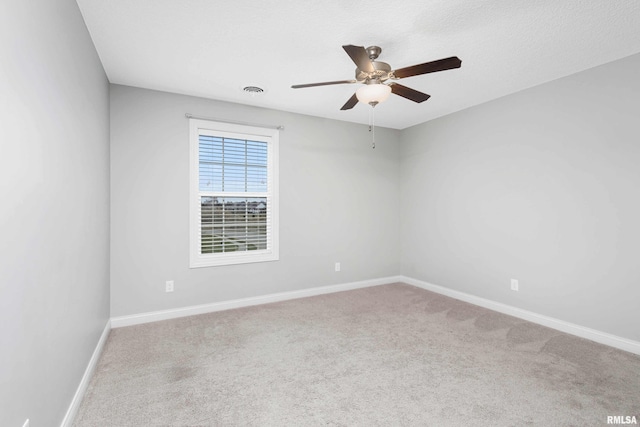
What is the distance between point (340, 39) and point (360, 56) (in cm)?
49

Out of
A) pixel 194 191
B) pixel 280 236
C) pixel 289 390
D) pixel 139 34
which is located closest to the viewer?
pixel 289 390

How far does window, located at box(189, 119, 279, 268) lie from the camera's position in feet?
11.9

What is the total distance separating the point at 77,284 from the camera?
6.39 feet

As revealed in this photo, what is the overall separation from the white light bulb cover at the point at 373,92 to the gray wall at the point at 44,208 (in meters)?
1.85

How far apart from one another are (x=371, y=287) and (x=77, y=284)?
3697 mm

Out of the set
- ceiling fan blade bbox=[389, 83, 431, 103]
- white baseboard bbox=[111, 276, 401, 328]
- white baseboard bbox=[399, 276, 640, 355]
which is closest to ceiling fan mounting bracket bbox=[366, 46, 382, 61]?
ceiling fan blade bbox=[389, 83, 431, 103]

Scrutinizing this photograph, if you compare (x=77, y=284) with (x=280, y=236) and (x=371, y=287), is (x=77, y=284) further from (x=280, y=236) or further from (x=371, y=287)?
(x=371, y=287)

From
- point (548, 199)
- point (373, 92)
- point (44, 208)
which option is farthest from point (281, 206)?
point (548, 199)

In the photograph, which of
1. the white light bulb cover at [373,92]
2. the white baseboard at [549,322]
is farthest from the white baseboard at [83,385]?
the white baseboard at [549,322]

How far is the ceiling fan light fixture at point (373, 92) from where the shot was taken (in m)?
2.29

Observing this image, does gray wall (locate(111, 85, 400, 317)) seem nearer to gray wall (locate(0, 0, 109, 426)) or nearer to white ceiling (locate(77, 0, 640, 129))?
white ceiling (locate(77, 0, 640, 129))

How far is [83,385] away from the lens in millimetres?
2031

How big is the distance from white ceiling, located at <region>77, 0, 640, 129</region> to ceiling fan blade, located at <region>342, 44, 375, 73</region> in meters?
0.31

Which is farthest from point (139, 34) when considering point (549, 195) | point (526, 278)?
point (526, 278)
